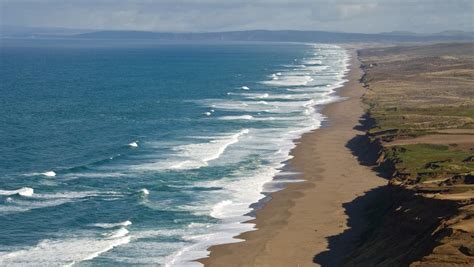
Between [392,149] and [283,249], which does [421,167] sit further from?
[283,249]

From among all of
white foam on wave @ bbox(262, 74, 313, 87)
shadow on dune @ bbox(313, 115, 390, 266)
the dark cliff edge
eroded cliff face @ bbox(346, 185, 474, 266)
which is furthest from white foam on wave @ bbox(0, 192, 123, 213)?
white foam on wave @ bbox(262, 74, 313, 87)

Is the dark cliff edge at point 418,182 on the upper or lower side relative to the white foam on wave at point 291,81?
upper

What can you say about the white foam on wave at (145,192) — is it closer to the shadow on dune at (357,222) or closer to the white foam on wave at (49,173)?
the white foam on wave at (49,173)

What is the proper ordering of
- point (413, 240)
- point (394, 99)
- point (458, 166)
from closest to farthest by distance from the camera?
1. point (413, 240)
2. point (458, 166)
3. point (394, 99)

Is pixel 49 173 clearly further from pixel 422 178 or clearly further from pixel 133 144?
pixel 422 178

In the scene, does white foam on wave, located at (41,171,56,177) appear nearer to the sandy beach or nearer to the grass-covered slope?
the sandy beach

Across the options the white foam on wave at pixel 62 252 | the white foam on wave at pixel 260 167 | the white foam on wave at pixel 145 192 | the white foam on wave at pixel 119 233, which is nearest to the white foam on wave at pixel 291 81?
the white foam on wave at pixel 260 167

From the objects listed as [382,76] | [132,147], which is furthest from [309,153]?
[382,76]
